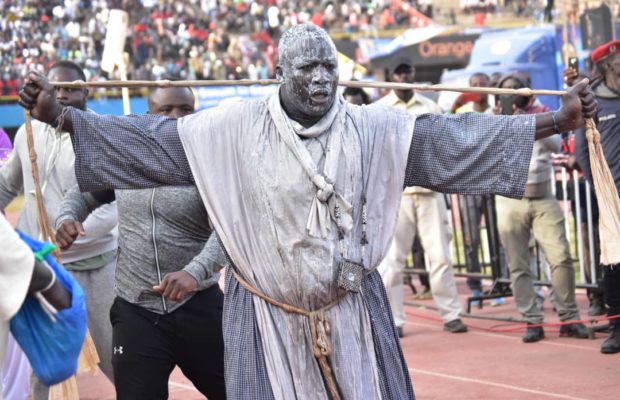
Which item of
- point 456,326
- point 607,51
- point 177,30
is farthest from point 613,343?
point 177,30

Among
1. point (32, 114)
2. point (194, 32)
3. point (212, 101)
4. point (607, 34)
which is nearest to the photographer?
point (32, 114)

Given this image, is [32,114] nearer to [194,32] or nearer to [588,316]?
[588,316]

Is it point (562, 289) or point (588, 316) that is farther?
point (588, 316)

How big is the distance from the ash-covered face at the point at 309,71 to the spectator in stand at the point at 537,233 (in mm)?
4864

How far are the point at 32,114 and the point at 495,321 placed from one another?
688cm

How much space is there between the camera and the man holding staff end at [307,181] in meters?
4.50

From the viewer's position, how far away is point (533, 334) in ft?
31.4

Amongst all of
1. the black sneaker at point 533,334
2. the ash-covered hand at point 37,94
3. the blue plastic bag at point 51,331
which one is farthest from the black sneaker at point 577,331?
the blue plastic bag at point 51,331

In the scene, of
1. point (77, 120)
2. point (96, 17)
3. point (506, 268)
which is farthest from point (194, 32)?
point (77, 120)

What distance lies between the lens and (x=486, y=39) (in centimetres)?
2641

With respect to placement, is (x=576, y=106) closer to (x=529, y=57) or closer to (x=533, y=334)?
(x=533, y=334)

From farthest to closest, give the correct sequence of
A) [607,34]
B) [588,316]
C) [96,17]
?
Answer: [96,17]
[607,34]
[588,316]

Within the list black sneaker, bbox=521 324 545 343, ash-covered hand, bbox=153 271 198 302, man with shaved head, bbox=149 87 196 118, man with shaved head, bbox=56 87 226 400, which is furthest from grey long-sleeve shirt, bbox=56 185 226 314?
black sneaker, bbox=521 324 545 343

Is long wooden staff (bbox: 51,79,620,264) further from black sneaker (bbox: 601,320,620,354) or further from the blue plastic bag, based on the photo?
black sneaker (bbox: 601,320,620,354)
